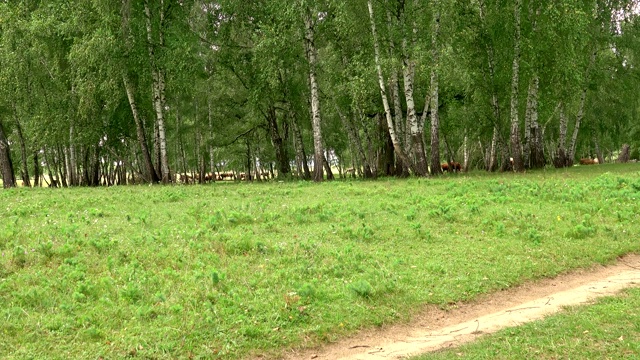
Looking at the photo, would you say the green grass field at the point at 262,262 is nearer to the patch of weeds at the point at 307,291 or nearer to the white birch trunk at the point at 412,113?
the patch of weeds at the point at 307,291

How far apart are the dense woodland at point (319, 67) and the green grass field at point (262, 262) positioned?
11141 mm

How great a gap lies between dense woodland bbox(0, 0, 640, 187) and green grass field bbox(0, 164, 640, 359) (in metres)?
11.1

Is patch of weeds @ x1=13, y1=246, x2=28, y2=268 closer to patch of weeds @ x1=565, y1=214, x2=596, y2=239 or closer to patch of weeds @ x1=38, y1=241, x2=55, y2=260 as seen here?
patch of weeds @ x1=38, y1=241, x2=55, y2=260

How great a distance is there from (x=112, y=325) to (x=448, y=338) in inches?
199

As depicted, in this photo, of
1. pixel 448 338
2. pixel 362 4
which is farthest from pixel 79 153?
pixel 448 338

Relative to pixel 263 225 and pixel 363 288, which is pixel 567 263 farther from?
pixel 263 225

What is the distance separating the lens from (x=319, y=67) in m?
34.6

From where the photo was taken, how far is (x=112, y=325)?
23.9ft

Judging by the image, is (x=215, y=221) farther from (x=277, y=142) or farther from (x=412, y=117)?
(x=277, y=142)

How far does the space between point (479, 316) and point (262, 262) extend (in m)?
4.37

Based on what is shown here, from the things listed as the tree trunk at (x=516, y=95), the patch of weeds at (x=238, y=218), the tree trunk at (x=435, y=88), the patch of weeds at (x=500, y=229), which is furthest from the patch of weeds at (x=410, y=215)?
the tree trunk at (x=516, y=95)

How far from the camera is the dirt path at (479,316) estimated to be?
7.04 m

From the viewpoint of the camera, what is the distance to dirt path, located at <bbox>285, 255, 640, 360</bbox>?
7.04m

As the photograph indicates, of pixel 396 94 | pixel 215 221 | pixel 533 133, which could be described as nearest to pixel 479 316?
pixel 215 221
